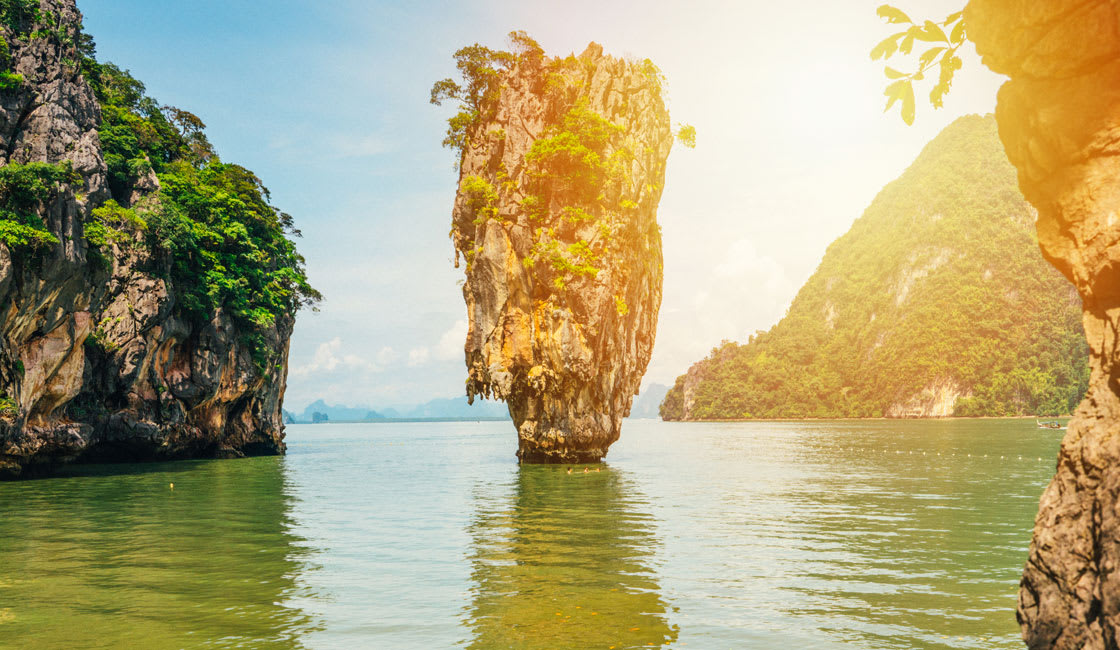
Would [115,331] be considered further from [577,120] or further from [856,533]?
[856,533]

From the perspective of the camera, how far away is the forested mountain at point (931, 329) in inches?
4665

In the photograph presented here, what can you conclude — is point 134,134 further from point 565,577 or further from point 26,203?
point 565,577

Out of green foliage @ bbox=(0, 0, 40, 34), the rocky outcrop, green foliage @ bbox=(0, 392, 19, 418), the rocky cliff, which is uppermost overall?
green foliage @ bbox=(0, 0, 40, 34)

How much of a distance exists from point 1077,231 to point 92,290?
36784 mm

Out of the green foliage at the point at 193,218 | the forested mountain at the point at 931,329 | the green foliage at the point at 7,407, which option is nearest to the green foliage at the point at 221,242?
the green foliage at the point at 193,218

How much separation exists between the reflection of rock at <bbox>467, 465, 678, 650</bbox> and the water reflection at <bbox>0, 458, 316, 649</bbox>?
10.4 ft

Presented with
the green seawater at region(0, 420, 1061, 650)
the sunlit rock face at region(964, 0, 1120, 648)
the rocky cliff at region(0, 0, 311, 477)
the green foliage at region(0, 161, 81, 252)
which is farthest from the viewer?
the rocky cliff at region(0, 0, 311, 477)

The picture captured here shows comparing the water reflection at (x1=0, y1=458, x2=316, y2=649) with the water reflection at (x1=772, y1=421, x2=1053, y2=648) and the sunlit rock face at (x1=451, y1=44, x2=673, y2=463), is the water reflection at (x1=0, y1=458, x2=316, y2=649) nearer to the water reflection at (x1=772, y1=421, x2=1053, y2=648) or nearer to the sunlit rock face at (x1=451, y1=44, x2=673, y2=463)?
the water reflection at (x1=772, y1=421, x2=1053, y2=648)

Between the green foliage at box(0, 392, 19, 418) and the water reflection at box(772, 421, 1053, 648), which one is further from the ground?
the green foliage at box(0, 392, 19, 418)

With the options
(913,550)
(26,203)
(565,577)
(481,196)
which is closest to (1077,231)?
(565,577)

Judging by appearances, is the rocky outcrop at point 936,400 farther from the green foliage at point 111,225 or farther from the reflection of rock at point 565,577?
the green foliage at point 111,225

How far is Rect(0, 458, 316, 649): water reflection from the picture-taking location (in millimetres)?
10094

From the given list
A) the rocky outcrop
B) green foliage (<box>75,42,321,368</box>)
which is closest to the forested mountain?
the rocky outcrop

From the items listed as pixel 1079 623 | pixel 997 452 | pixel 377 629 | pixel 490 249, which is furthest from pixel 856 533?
pixel 997 452
